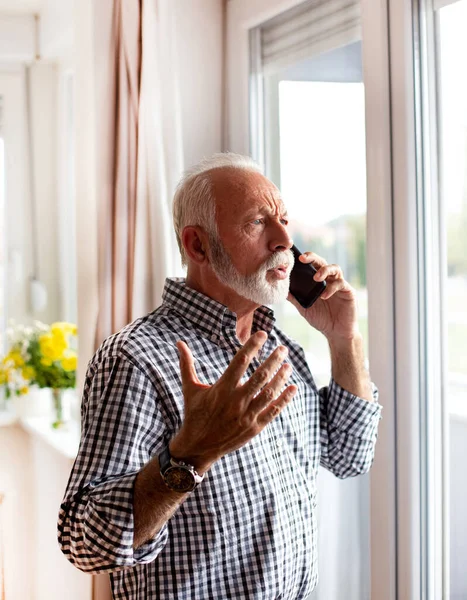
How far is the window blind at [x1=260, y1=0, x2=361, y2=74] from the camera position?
5.89 ft

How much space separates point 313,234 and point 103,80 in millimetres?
811

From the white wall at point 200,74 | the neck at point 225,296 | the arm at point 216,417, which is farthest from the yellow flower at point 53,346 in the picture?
the arm at point 216,417

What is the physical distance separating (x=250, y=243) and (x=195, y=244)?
0.12 meters

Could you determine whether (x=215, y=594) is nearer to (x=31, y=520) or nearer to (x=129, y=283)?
(x=129, y=283)

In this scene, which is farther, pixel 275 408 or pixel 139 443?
pixel 139 443

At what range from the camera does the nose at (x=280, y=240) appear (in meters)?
1.41

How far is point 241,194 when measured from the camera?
1.43 m

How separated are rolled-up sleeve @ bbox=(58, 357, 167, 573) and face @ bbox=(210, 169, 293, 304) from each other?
294 mm

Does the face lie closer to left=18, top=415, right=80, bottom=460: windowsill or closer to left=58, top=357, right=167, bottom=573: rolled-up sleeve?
left=58, top=357, right=167, bottom=573: rolled-up sleeve

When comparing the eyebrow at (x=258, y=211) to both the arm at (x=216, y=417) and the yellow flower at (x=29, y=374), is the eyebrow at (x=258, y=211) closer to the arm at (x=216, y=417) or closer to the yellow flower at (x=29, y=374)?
the arm at (x=216, y=417)

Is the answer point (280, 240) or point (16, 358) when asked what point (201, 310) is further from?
point (16, 358)

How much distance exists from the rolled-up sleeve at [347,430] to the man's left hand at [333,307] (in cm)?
12

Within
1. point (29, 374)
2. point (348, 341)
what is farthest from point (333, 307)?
point (29, 374)

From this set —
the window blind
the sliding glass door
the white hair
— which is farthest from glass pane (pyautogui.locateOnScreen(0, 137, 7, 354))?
the sliding glass door
